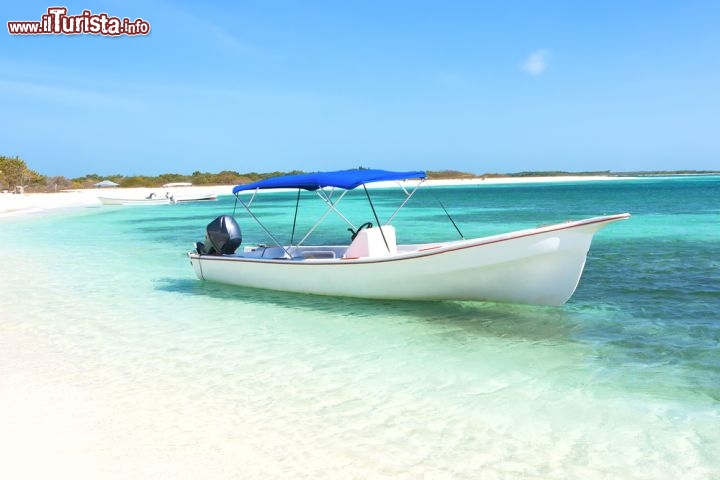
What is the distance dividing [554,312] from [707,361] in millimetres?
2511

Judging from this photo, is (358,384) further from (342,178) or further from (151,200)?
(151,200)

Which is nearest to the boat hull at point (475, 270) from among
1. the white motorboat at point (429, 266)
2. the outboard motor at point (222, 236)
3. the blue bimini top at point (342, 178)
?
the white motorboat at point (429, 266)

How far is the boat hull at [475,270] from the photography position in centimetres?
795

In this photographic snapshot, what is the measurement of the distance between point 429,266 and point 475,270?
68 centimetres

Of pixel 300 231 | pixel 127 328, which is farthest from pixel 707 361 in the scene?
pixel 300 231

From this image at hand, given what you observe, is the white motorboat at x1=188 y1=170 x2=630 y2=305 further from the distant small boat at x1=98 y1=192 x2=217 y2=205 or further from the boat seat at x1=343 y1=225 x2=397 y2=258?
the distant small boat at x1=98 y1=192 x2=217 y2=205

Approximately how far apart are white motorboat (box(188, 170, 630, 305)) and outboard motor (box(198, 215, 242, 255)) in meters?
0.04

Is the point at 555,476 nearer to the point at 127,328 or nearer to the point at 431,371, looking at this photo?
the point at 431,371

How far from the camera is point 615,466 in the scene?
4164mm

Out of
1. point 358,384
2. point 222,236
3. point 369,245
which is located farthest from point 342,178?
point 358,384

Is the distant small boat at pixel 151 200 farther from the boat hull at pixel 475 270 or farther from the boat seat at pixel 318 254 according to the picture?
the boat hull at pixel 475 270

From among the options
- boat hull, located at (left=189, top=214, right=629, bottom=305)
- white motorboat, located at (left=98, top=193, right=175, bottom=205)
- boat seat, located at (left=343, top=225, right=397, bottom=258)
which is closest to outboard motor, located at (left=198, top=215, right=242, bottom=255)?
boat hull, located at (left=189, top=214, right=629, bottom=305)

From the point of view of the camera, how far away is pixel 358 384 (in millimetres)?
5914

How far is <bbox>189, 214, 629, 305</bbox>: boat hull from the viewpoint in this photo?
7.95m
